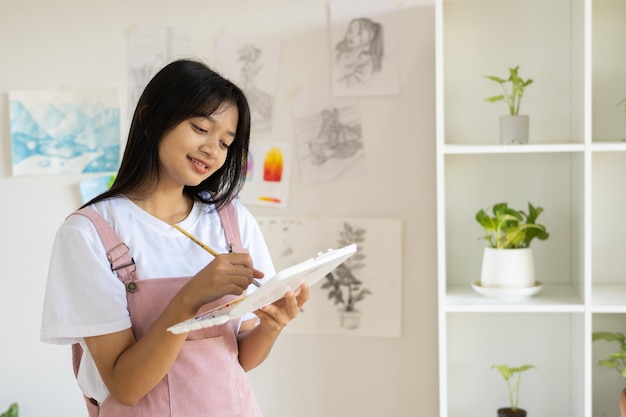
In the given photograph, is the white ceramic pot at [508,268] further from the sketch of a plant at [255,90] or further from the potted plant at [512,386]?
the sketch of a plant at [255,90]

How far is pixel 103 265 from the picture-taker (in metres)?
1.43

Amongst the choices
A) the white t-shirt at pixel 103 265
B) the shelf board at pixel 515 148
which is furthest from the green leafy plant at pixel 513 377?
the white t-shirt at pixel 103 265

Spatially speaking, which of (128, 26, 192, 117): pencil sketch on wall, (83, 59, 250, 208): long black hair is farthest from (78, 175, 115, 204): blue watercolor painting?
(83, 59, 250, 208): long black hair

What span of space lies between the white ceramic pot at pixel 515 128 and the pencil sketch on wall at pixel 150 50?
0.94m

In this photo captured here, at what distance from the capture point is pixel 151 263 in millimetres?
1490

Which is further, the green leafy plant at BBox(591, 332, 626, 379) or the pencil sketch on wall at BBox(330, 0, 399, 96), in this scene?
the pencil sketch on wall at BBox(330, 0, 399, 96)

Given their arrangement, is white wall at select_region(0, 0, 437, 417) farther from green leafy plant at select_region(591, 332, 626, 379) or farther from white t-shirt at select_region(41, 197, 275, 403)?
white t-shirt at select_region(41, 197, 275, 403)

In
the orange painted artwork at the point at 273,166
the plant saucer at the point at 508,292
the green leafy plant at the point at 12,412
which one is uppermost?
the orange painted artwork at the point at 273,166

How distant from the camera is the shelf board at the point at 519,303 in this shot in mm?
2182

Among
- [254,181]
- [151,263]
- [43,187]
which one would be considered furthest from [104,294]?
[43,187]

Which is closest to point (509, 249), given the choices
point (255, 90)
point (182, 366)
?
point (255, 90)

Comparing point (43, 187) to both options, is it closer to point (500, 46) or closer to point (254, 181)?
point (254, 181)

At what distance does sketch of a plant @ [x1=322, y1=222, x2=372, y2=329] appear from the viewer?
2512 mm

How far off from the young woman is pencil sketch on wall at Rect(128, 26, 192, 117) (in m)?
1.03
